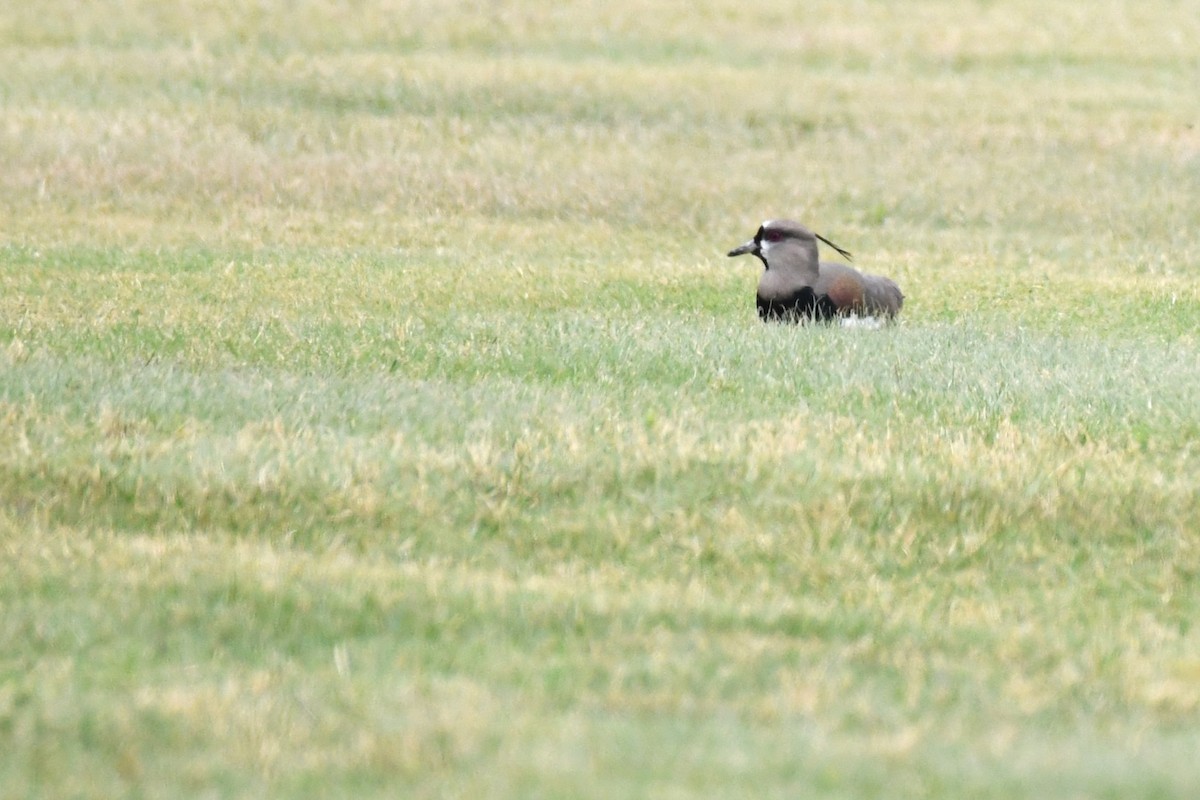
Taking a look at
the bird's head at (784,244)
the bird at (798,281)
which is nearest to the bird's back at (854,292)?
the bird at (798,281)

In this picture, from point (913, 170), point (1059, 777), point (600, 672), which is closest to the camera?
point (1059, 777)

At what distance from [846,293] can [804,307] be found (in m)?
0.31

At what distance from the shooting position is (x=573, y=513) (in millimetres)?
7719

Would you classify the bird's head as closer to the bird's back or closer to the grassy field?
the bird's back

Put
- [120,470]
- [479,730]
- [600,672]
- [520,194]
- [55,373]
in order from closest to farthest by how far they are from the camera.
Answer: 1. [479,730]
2. [600,672]
3. [120,470]
4. [55,373]
5. [520,194]

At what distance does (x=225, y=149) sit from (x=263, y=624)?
15104mm

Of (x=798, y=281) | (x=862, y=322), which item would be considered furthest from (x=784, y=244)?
(x=862, y=322)

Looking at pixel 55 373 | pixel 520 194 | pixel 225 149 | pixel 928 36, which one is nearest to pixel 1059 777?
pixel 55 373

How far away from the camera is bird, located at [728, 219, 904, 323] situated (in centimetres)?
1202

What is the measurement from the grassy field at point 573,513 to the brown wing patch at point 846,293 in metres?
0.49

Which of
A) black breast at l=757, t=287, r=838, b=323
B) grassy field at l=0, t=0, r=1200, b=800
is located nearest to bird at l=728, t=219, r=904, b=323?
black breast at l=757, t=287, r=838, b=323

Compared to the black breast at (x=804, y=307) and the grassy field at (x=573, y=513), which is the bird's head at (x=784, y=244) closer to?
the black breast at (x=804, y=307)

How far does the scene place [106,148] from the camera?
2047 cm

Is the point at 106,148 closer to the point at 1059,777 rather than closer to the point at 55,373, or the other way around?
the point at 55,373
